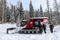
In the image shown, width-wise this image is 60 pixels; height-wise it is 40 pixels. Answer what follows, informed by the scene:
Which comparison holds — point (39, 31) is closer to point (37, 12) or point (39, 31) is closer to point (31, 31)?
point (31, 31)

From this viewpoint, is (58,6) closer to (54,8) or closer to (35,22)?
(54,8)

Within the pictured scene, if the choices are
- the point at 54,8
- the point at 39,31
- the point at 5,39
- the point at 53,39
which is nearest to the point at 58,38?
the point at 53,39

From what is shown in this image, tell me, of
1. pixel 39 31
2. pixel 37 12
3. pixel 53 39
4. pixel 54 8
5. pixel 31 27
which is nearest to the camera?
pixel 53 39

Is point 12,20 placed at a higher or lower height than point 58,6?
lower

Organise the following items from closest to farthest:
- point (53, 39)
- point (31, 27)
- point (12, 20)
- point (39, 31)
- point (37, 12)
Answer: point (53, 39)
point (39, 31)
point (31, 27)
point (12, 20)
point (37, 12)

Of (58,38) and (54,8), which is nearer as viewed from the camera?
(58,38)

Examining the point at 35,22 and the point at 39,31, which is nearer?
the point at 39,31

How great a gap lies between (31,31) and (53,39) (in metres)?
7.91

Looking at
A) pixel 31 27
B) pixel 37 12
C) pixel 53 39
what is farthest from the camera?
pixel 37 12

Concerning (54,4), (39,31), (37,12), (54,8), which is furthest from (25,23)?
(37,12)

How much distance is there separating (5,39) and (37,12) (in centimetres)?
10219

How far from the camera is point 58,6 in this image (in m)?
60.8

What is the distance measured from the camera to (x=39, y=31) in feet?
82.6

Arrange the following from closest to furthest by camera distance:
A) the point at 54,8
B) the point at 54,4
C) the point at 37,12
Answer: the point at 54,4 → the point at 54,8 → the point at 37,12
